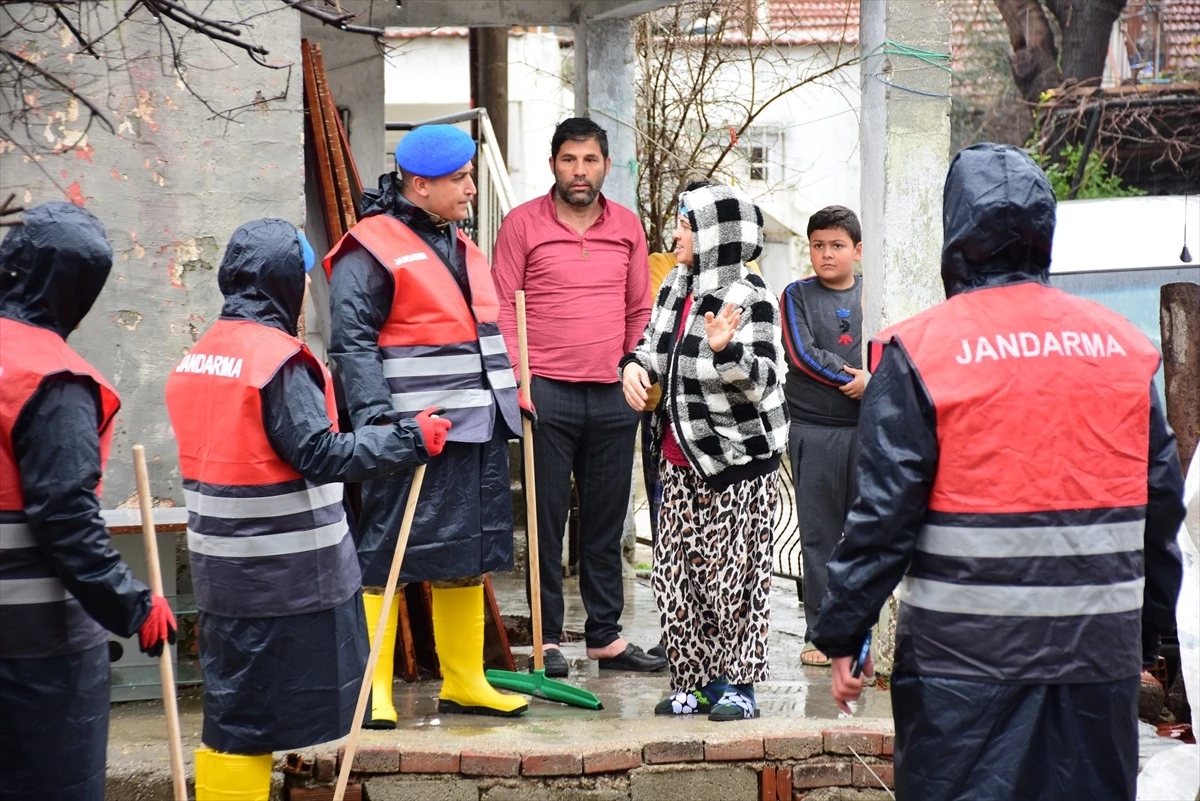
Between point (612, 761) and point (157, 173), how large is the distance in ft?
9.10

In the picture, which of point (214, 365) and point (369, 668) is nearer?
point (214, 365)

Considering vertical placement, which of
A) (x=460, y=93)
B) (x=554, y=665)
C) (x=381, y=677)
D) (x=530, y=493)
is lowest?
(x=554, y=665)

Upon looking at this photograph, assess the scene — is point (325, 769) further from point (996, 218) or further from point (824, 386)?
point (996, 218)

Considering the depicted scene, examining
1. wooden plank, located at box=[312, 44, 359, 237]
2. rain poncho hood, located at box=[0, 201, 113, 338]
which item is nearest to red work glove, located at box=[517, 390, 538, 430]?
wooden plank, located at box=[312, 44, 359, 237]

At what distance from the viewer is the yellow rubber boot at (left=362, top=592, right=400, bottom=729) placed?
546 centimetres

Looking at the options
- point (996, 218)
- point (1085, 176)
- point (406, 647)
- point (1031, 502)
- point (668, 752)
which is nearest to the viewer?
point (1031, 502)

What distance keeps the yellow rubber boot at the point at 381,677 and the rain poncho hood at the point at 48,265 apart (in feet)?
6.89

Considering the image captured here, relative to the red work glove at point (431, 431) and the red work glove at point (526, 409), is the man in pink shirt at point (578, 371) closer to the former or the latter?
the red work glove at point (526, 409)

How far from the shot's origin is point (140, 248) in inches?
221

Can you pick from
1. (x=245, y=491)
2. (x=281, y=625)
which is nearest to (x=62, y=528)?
(x=245, y=491)

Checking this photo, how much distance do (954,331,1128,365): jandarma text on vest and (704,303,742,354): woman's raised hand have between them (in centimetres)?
192

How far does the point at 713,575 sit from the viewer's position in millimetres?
5500

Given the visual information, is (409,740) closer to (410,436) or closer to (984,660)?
(410,436)

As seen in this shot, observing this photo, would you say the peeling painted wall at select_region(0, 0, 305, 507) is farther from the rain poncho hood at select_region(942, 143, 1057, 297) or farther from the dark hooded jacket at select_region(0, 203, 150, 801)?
the rain poncho hood at select_region(942, 143, 1057, 297)
